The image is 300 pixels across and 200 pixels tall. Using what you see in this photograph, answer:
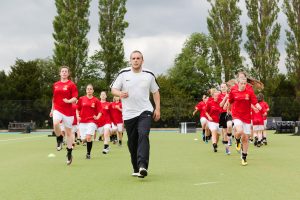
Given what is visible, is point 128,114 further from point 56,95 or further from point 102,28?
point 102,28

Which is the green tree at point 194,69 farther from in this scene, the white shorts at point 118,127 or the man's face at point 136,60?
the man's face at point 136,60

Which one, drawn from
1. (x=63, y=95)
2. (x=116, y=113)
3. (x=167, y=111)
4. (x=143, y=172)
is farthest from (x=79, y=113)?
(x=167, y=111)

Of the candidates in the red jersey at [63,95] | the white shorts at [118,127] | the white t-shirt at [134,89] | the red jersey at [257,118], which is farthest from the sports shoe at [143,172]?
the red jersey at [257,118]

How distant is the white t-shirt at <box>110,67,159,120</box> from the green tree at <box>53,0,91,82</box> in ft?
142

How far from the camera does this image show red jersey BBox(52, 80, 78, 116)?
11.7 m

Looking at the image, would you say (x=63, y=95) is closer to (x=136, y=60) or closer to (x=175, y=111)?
(x=136, y=60)

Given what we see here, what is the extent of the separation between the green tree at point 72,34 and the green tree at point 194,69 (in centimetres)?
2351

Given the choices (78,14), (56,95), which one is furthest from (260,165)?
(78,14)

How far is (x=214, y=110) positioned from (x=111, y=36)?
38842 millimetres

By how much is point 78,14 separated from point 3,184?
46.1 metres

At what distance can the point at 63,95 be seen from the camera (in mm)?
11883

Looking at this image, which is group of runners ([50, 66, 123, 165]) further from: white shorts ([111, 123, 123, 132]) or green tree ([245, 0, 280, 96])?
green tree ([245, 0, 280, 96])

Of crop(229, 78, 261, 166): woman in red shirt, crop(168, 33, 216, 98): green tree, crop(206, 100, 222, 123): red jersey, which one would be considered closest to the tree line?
crop(168, 33, 216, 98): green tree

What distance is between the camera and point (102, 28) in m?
Result: 54.2
